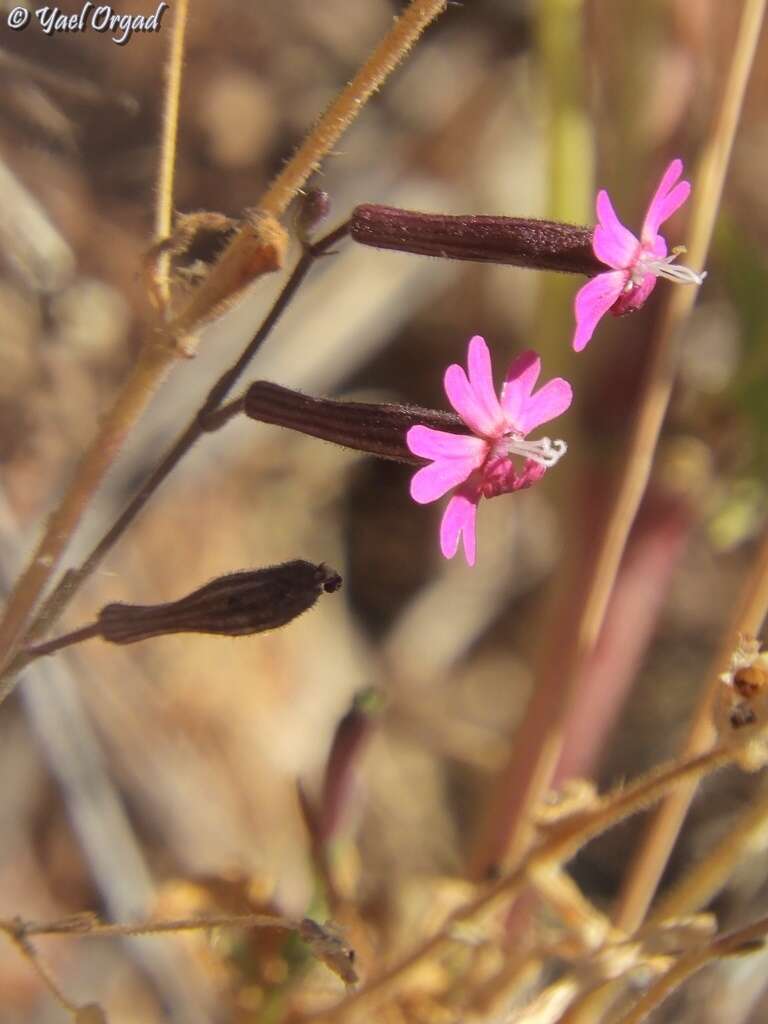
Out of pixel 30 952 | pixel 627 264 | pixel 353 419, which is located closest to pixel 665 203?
pixel 627 264

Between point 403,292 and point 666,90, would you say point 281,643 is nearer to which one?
point 403,292

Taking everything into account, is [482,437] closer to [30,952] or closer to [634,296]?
[634,296]

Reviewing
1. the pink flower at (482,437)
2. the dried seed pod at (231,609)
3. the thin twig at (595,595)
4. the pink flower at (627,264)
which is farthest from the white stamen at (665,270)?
the thin twig at (595,595)

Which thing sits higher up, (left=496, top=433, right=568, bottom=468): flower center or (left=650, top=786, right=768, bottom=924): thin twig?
(left=496, top=433, right=568, bottom=468): flower center

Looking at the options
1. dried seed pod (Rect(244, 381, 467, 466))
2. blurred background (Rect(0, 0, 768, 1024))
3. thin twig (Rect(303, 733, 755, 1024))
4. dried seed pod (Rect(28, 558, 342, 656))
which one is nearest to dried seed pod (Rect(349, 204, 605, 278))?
dried seed pod (Rect(244, 381, 467, 466))

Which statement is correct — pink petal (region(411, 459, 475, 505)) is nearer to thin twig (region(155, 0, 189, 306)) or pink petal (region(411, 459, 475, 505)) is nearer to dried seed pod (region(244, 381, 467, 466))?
dried seed pod (region(244, 381, 467, 466))

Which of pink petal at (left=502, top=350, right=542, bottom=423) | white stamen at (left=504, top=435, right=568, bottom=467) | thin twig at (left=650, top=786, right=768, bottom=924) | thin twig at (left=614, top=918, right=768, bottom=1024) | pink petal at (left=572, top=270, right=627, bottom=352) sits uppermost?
pink petal at (left=572, top=270, right=627, bottom=352)
